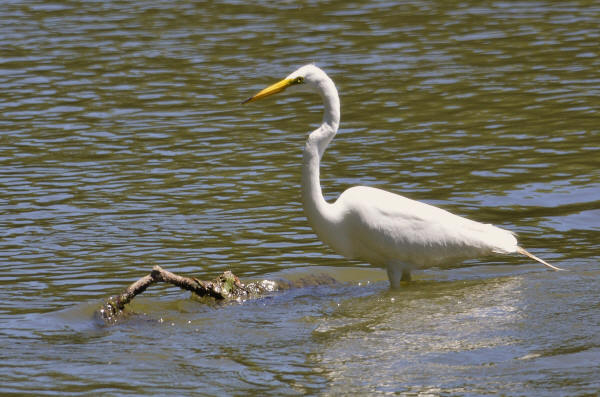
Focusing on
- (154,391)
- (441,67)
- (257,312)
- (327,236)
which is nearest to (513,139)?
(441,67)

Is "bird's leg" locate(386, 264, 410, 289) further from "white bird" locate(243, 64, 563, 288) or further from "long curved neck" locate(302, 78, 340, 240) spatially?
"long curved neck" locate(302, 78, 340, 240)

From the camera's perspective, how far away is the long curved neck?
884 centimetres

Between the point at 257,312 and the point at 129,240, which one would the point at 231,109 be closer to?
the point at 129,240

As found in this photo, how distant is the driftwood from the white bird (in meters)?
0.48

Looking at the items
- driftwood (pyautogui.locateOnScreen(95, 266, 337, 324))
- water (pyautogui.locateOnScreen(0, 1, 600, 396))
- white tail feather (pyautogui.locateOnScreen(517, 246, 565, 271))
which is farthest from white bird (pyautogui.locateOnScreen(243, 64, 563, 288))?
driftwood (pyautogui.locateOnScreen(95, 266, 337, 324))

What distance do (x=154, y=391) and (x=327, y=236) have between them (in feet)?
9.00

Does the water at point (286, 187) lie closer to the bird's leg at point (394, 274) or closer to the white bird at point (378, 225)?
the bird's leg at point (394, 274)

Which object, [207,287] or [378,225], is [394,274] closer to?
[378,225]

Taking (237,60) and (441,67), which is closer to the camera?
(441,67)

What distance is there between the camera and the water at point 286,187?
23.2ft

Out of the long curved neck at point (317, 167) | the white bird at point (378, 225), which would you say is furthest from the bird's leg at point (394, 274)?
the long curved neck at point (317, 167)

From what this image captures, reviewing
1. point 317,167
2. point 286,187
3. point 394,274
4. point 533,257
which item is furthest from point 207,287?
point 286,187

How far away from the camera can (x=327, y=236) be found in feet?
29.4

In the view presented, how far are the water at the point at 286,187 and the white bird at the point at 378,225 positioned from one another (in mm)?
302
